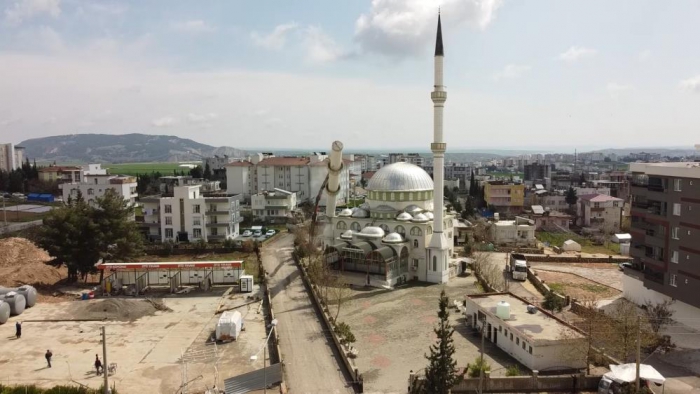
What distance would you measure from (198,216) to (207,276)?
58.3ft

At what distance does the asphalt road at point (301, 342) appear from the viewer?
20625 mm

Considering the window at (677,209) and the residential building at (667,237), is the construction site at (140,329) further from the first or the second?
the window at (677,209)

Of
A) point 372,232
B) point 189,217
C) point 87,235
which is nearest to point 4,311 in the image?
point 87,235

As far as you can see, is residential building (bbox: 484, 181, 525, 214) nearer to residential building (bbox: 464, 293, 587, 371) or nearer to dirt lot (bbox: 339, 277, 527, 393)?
dirt lot (bbox: 339, 277, 527, 393)

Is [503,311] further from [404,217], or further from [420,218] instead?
[404,217]

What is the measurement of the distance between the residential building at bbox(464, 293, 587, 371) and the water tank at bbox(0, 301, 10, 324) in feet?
88.4

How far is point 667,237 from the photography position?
2867 cm

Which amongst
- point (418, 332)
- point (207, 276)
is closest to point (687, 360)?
point (418, 332)

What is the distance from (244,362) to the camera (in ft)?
75.1

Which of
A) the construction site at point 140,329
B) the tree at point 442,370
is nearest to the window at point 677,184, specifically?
the tree at point 442,370

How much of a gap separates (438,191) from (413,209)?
5363 millimetres

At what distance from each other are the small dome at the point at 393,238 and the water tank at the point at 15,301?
2503cm

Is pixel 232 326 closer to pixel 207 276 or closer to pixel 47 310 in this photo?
pixel 207 276

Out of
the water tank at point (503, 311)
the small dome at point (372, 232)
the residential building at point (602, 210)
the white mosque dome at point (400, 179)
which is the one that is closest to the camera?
the water tank at point (503, 311)
